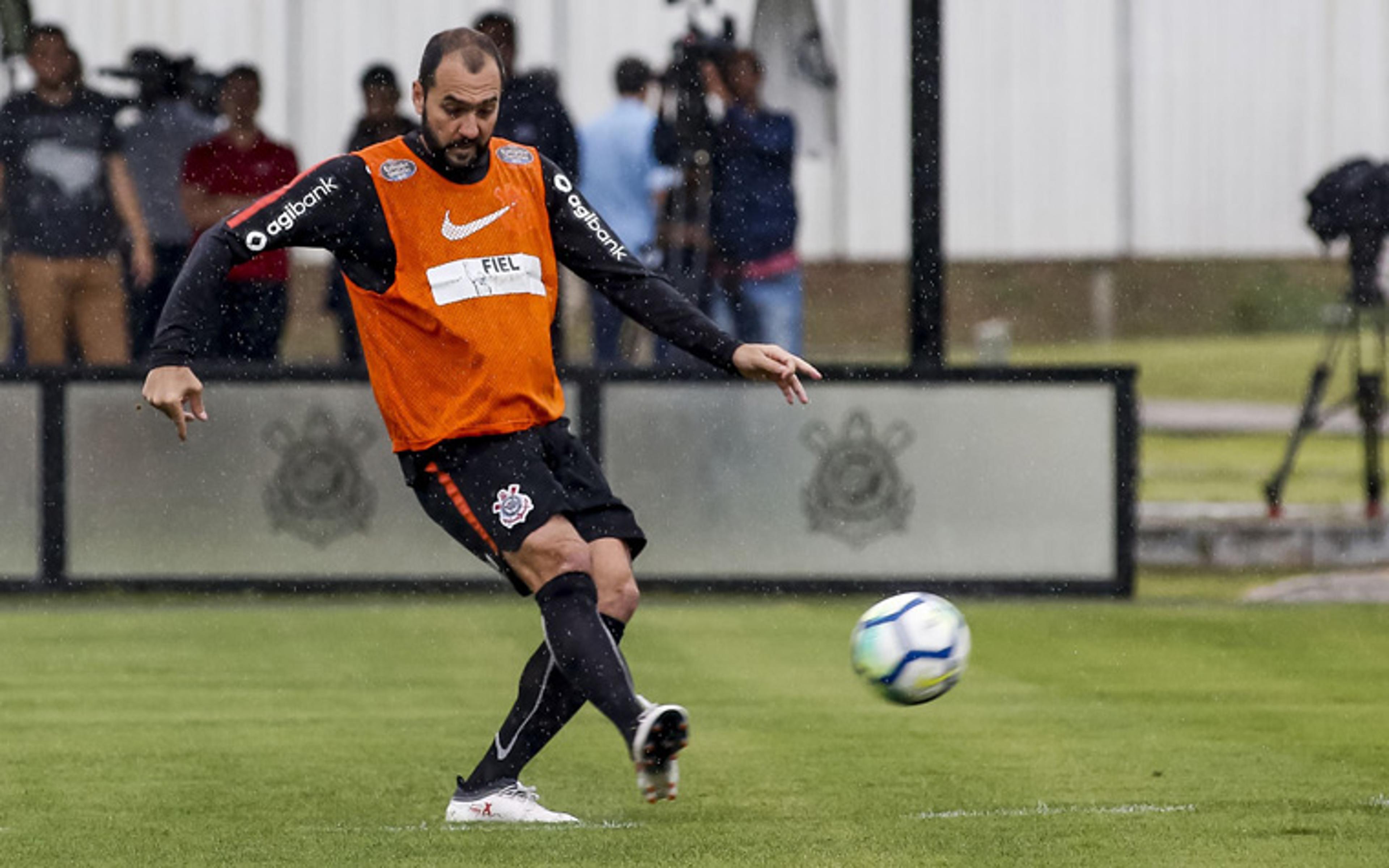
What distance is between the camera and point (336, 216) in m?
6.10

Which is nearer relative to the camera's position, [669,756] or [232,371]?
[669,756]

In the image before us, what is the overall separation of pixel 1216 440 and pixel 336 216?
62.0 ft

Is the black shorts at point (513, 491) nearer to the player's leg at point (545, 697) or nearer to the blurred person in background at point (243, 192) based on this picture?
the player's leg at point (545, 697)

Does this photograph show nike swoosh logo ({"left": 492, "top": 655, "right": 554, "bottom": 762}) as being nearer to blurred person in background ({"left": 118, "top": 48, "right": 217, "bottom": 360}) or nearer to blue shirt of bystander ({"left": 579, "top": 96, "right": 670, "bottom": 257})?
blurred person in background ({"left": 118, "top": 48, "right": 217, "bottom": 360})

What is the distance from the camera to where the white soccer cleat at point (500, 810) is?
20.6 feet

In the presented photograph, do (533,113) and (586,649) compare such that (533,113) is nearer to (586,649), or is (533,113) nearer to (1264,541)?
(1264,541)

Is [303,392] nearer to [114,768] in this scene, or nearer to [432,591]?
[432,591]

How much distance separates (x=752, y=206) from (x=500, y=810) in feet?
23.1

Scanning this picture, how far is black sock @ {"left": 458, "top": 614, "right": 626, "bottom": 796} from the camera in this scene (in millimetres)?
6250

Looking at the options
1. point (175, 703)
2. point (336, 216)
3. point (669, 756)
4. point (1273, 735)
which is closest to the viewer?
point (669, 756)

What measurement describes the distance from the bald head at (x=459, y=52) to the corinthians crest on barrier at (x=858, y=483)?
20.6 feet

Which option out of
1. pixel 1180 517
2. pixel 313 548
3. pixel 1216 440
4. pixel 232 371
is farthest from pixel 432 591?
pixel 1216 440

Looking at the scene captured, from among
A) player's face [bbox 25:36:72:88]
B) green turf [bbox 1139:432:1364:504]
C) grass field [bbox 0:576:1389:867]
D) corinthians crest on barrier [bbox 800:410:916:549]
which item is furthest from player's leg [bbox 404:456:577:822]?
green turf [bbox 1139:432:1364:504]

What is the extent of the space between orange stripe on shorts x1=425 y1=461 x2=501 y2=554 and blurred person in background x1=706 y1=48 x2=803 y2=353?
6786 millimetres
